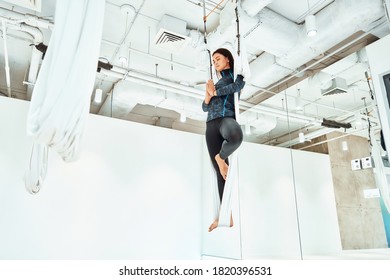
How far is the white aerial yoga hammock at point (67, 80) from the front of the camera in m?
1.56

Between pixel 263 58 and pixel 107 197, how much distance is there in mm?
3530

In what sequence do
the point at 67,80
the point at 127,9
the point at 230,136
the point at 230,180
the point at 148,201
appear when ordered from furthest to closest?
1. the point at 148,201
2. the point at 127,9
3. the point at 230,180
4. the point at 230,136
5. the point at 67,80

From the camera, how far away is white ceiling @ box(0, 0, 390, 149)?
3.66 m

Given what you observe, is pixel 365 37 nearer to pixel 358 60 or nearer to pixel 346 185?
pixel 358 60

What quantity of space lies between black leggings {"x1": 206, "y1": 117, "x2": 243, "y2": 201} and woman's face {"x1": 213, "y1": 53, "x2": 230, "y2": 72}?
566mm

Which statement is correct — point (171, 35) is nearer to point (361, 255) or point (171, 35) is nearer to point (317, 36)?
point (317, 36)

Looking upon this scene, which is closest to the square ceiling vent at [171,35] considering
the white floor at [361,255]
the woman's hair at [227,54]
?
the woman's hair at [227,54]

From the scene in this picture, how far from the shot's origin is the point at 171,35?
3.92m

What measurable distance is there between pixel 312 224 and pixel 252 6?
3177 millimetres

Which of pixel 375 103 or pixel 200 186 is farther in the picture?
pixel 200 186

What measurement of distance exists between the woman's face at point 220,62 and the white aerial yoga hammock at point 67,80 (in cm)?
126

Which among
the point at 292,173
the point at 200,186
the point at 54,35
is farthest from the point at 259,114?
the point at 54,35

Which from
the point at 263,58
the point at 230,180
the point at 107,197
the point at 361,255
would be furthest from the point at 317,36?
the point at 107,197

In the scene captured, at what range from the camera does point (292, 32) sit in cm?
393
